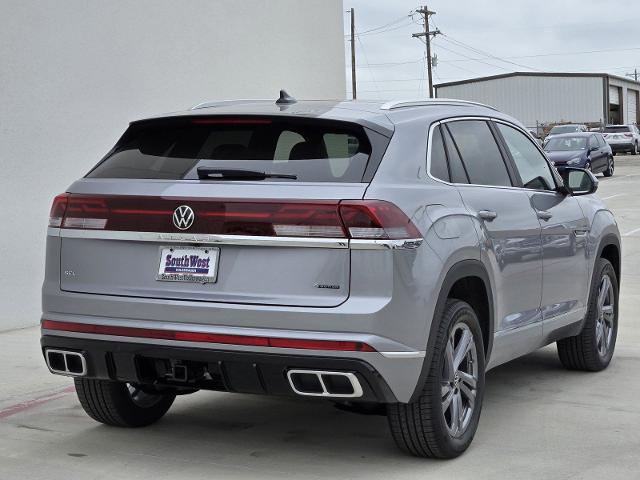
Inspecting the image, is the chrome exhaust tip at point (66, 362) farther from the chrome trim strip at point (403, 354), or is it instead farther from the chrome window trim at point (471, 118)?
the chrome window trim at point (471, 118)

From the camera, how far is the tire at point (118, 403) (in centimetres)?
619

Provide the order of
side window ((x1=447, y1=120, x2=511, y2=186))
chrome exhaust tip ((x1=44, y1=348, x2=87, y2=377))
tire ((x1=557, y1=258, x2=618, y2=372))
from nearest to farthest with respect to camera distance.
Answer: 1. chrome exhaust tip ((x1=44, y1=348, x2=87, y2=377))
2. side window ((x1=447, y1=120, x2=511, y2=186))
3. tire ((x1=557, y1=258, x2=618, y2=372))

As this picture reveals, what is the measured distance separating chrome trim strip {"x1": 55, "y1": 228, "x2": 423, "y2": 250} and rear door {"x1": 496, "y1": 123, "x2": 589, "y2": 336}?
1.91m

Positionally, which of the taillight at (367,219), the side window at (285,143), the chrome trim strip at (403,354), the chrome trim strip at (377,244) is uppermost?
the side window at (285,143)

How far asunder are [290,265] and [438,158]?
1204mm

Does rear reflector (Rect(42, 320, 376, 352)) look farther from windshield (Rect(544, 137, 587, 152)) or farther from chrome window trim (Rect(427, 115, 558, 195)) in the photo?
windshield (Rect(544, 137, 587, 152))

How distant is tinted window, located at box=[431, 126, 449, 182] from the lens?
5.79 meters

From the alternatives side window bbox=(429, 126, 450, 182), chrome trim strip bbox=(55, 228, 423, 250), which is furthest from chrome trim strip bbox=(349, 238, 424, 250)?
side window bbox=(429, 126, 450, 182)

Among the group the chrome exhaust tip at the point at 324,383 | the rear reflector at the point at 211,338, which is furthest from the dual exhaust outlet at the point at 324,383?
the rear reflector at the point at 211,338

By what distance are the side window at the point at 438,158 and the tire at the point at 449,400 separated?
638 millimetres

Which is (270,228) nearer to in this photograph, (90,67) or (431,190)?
(431,190)

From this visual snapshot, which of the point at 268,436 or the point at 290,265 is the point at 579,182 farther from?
the point at 290,265

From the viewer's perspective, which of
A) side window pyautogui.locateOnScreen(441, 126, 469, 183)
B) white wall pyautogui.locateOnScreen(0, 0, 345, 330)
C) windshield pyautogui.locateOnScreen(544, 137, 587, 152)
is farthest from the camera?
windshield pyautogui.locateOnScreen(544, 137, 587, 152)

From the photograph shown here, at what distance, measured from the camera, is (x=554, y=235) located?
703 cm
